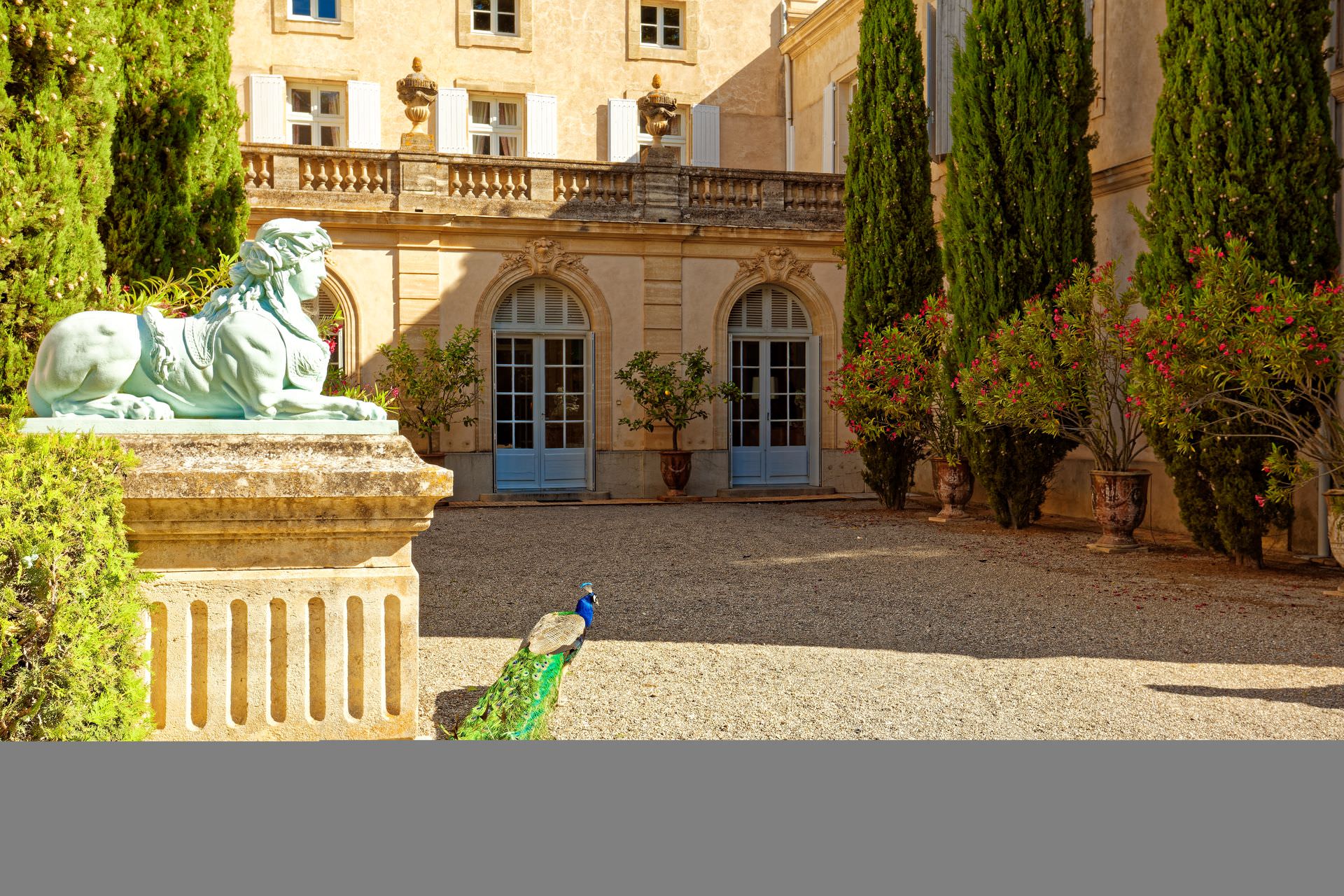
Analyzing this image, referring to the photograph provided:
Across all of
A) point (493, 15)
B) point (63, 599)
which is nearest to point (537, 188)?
point (493, 15)

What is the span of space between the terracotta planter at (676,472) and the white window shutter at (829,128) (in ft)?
17.6

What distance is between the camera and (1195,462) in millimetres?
8664

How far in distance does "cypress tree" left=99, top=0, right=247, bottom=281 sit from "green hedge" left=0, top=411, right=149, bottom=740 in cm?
522

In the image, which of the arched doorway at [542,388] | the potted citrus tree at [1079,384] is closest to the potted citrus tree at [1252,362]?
the potted citrus tree at [1079,384]

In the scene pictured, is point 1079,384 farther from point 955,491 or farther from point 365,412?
point 365,412

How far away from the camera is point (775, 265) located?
1580cm

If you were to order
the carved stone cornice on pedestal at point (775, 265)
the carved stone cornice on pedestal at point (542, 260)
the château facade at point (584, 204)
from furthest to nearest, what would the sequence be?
the carved stone cornice on pedestal at point (775, 265) < the carved stone cornice on pedestal at point (542, 260) < the château facade at point (584, 204)

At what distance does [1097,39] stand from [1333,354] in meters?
6.38

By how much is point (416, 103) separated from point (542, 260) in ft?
8.65

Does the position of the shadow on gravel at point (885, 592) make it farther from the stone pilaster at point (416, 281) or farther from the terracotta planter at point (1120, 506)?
the stone pilaster at point (416, 281)

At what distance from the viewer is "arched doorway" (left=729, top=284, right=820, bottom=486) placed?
16031mm

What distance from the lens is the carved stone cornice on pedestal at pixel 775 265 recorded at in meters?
15.7

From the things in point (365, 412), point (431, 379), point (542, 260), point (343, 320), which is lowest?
point (365, 412)

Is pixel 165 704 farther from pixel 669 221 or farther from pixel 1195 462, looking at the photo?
pixel 669 221
